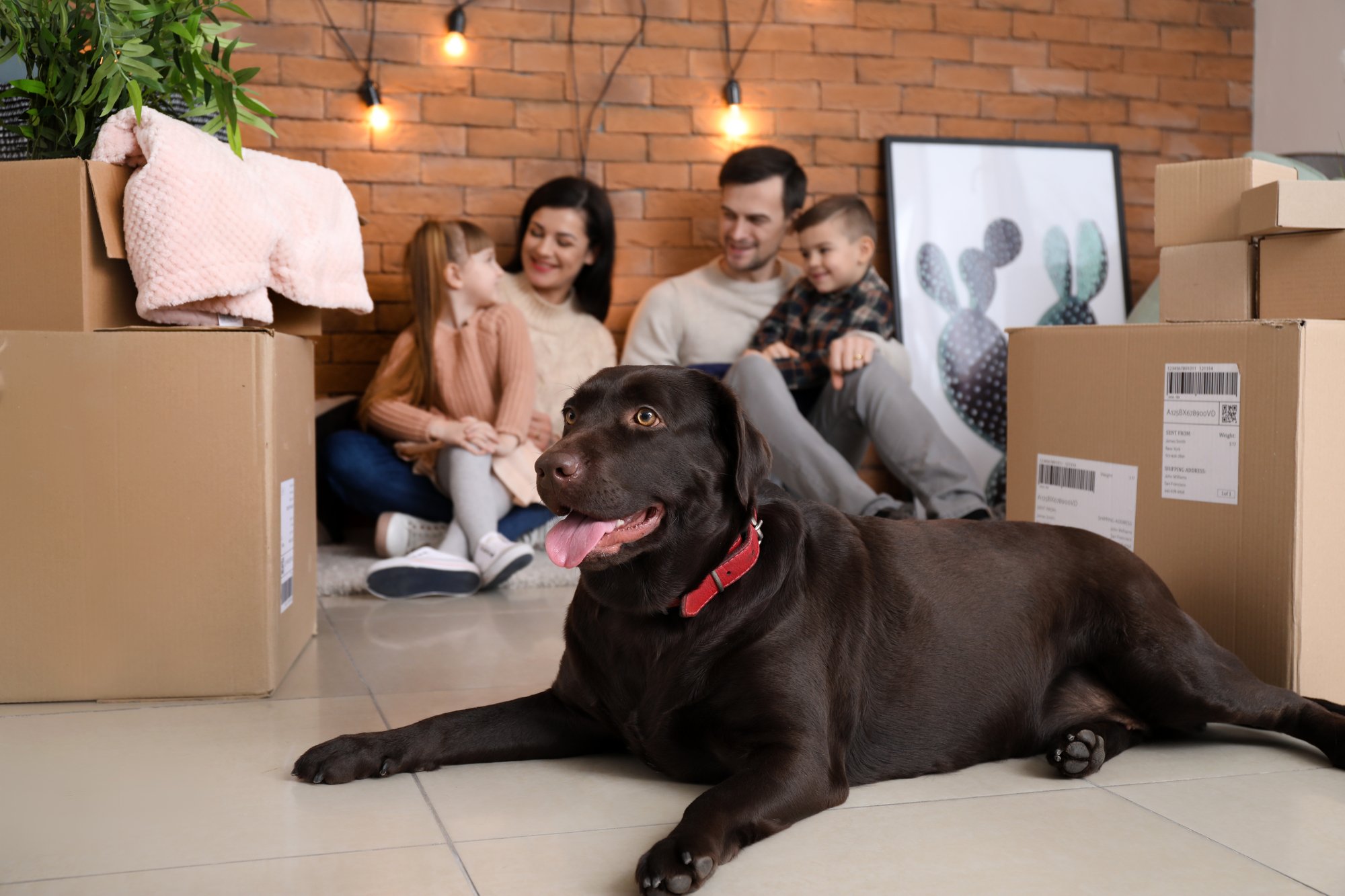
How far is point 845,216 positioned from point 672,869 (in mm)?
3078

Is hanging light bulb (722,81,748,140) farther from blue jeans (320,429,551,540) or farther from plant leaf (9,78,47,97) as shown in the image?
plant leaf (9,78,47,97)

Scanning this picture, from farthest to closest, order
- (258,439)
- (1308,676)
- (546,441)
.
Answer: (546,441) → (258,439) → (1308,676)

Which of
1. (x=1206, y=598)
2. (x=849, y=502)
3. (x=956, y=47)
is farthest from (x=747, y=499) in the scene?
(x=956, y=47)

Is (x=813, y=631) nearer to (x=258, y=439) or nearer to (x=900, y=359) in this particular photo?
(x=258, y=439)

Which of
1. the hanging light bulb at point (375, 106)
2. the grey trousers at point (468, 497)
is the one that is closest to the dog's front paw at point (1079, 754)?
the grey trousers at point (468, 497)

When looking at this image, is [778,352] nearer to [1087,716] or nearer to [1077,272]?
[1077,272]

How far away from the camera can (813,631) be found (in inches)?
59.9

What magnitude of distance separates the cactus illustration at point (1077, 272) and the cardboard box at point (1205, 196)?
248cm

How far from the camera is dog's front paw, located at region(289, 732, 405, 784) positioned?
1539 mm

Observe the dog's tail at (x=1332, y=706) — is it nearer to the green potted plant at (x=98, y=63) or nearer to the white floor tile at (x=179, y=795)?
the white floor tile at (x=179, y=795)

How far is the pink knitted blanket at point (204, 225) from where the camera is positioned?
1915 mm

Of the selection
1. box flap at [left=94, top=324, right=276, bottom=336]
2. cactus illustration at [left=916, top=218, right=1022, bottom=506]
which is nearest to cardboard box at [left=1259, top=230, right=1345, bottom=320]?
box flap at [left=94, top=324, right=276, bottom=336]

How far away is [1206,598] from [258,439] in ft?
5.30

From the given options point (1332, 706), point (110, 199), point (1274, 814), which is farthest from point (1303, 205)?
point (110, 199)
